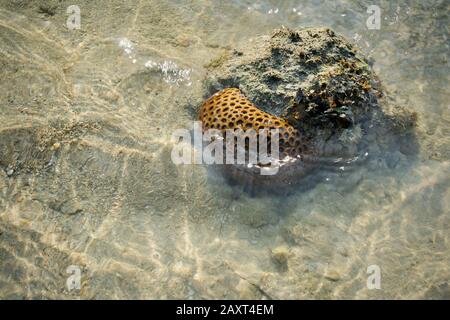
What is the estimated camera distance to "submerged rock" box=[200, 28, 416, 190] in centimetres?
412

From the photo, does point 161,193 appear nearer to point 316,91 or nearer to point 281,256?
point 281,256

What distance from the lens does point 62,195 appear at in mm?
3883

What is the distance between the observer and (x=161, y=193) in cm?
404

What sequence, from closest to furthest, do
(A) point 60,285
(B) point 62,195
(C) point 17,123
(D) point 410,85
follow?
(A) point 60,285 < (B) point 62,195 < (C) point 17,123 < (D) point 410,85

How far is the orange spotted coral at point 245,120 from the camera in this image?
4.06m

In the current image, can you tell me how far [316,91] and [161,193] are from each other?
1.99 metres

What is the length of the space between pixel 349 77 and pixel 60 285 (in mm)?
3638

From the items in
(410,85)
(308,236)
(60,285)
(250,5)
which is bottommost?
(60,285)

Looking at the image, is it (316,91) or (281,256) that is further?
(316,91)

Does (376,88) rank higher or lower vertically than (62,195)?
higher

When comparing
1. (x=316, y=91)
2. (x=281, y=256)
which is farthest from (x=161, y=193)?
(x=316, y=91)

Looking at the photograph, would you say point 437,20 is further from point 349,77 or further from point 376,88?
point 349,77

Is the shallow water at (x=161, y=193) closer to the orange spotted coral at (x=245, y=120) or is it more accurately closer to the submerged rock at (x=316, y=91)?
the submerged rock at (x=316, y=91)
